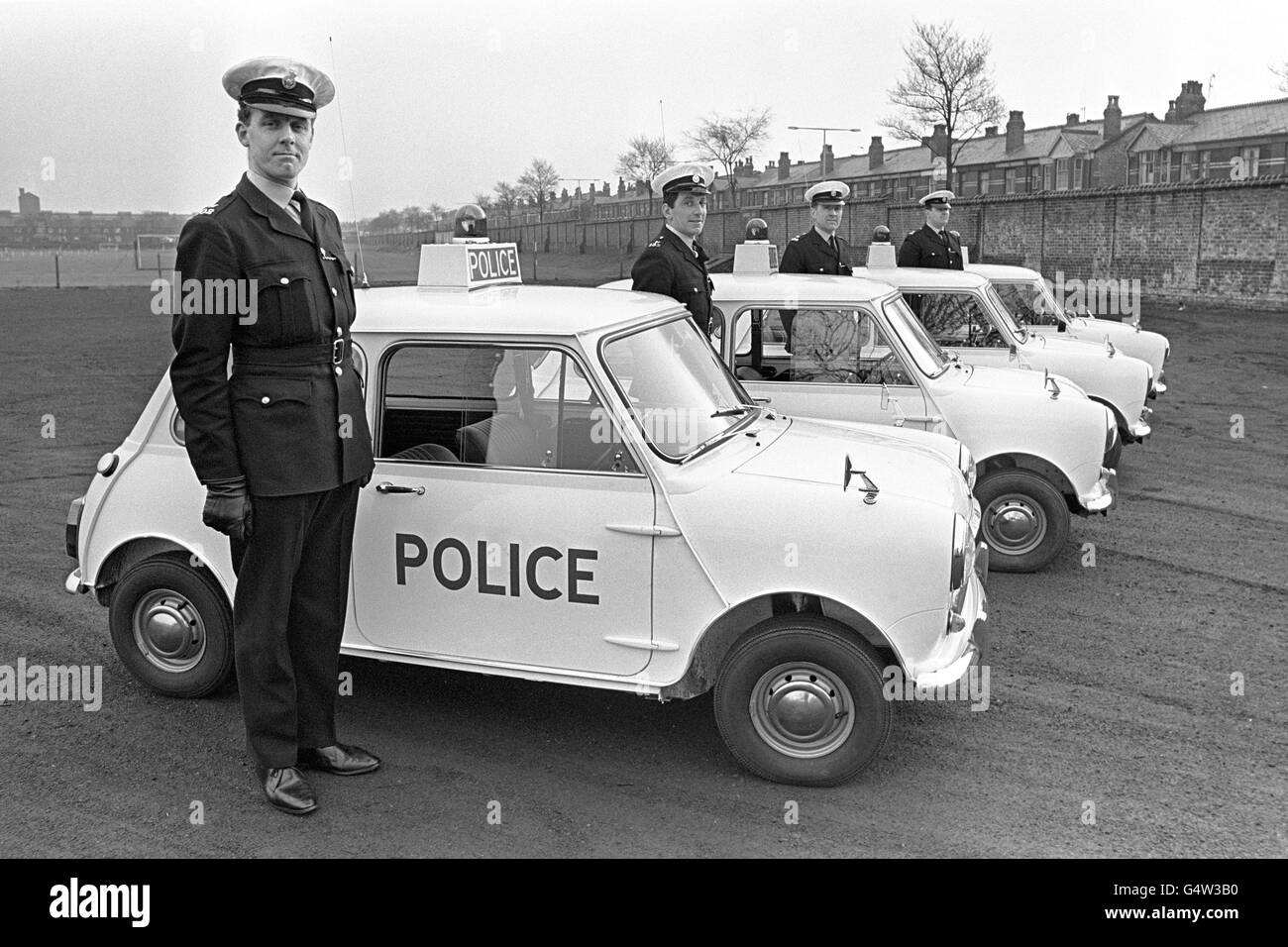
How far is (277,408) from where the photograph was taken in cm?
404

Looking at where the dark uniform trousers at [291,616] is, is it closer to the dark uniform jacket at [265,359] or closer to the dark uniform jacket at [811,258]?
the dark uniform jacket at [265,359]

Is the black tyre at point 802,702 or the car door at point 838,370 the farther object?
the car door at point 838,370

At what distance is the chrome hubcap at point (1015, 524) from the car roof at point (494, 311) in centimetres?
314

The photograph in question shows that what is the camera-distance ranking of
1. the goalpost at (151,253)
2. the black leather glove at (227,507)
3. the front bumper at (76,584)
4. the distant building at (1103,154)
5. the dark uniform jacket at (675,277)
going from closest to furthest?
the black leather glove at (227,507)
the front bumper at (76,584)
the dark uniform jacket at (675,277)
the distant building at (1103,154)
the goalpost at (151,253)

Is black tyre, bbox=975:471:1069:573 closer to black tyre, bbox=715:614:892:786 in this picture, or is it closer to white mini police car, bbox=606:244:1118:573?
white mini police car, bbox=606:244:1118:573

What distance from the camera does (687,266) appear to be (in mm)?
6785

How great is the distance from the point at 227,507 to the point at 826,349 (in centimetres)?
430

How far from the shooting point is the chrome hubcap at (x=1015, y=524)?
7.31 m

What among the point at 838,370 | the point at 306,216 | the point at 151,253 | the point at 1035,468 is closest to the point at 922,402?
the point at 838,370

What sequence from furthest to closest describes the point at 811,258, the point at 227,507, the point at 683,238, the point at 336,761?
1. the point at 811,258
2. the point at 683,238
3. the point at 336,761
4. the point at 227,507

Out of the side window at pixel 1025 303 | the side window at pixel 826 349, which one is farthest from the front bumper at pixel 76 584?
the side window at pixel 1025 303

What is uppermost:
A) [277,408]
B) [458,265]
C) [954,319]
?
[458,265]

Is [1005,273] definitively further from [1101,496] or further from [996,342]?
[1101,496]
